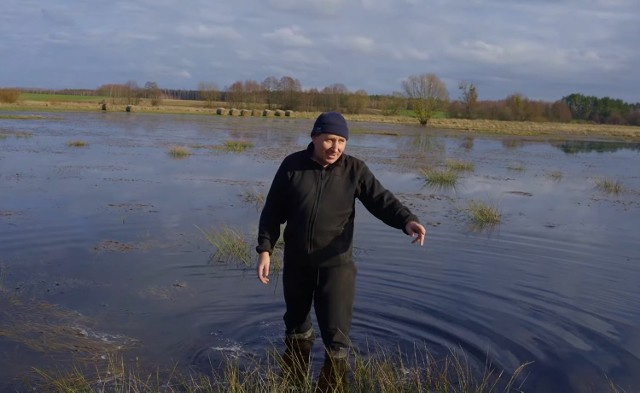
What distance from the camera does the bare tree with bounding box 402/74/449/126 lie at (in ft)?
225

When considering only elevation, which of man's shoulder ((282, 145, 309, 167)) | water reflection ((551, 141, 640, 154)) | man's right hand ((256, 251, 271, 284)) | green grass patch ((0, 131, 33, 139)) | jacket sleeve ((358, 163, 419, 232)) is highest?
man's shoulder ((282, 145, 309, 167))

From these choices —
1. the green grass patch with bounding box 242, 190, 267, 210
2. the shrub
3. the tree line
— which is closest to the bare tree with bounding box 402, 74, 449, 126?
the tree line

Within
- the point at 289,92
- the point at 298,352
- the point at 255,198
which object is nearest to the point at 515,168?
the point at 255,198

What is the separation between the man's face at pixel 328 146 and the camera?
5.04m

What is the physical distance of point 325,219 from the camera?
5.18 meters

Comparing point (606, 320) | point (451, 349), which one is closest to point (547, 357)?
point (451, 349)

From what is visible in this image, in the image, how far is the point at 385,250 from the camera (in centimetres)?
1003

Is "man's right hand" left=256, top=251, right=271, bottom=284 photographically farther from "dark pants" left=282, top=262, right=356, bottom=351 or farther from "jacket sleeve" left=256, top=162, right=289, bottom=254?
"dark pants" left=282, top=262, right=356, bottom=351

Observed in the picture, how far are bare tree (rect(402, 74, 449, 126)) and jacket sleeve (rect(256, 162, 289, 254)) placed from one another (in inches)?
2513

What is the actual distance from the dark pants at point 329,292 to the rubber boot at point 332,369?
0.05 meters

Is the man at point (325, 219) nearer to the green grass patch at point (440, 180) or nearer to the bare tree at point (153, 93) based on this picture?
the green grass patch at point (440, 180)

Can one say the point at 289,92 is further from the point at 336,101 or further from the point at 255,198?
the point at 255,198

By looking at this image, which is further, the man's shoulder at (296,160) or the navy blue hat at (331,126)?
the man's shoulder at (296,160)

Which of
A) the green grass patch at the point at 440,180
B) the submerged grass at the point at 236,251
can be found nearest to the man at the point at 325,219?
the submerged grass at the point at 236,251
